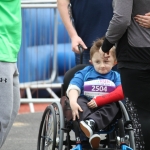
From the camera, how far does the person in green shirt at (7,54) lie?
5035 mm

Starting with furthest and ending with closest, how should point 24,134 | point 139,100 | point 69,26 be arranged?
point 24,134
point 69,26
point 139,100

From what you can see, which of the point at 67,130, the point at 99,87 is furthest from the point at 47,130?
the point at 99,87

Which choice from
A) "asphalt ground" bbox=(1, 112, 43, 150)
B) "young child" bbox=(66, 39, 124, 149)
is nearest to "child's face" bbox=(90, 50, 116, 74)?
"young child" bbox=(66, 39, 124, 149)

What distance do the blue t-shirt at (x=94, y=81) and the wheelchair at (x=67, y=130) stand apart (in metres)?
0.15

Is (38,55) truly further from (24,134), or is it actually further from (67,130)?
(67,130)

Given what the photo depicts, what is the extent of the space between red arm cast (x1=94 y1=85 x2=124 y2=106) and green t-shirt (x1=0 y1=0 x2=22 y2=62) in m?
0.74

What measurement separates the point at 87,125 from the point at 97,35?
128cm

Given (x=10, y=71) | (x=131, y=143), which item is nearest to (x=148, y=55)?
(x=131, y=143)

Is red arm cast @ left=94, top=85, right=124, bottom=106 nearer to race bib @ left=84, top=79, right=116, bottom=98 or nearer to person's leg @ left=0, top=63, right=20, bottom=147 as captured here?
→ race bib @ left=84, top=79, right=116, bottom=98

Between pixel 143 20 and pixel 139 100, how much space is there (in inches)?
22.6

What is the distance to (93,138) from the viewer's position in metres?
4.71

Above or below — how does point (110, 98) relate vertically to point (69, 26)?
below

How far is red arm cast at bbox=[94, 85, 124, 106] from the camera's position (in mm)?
4934

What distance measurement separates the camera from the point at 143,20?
14.5 feet
